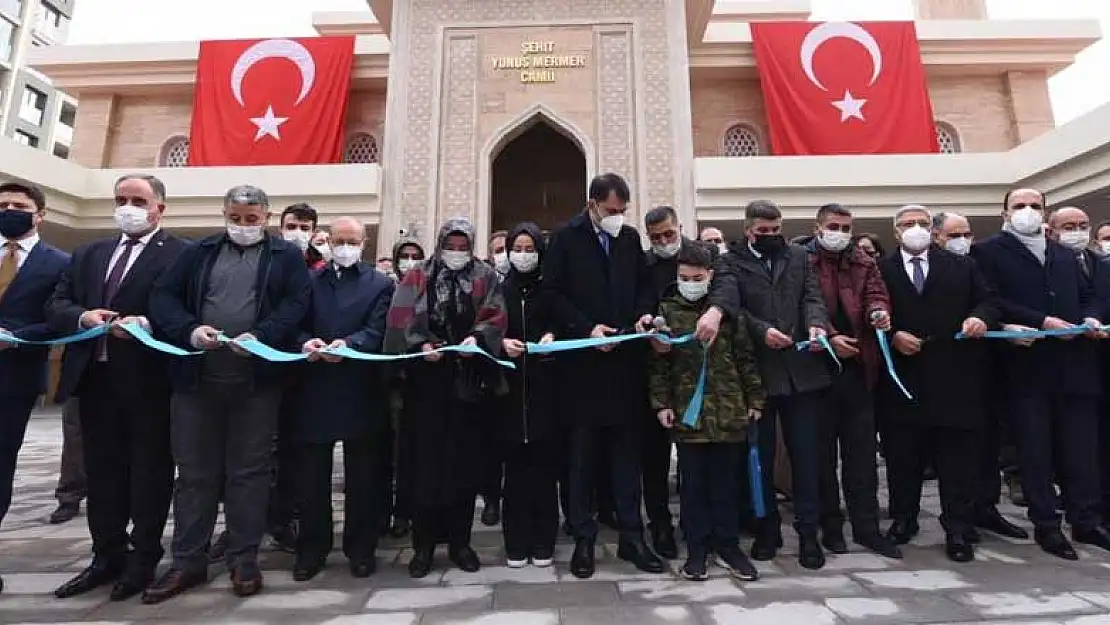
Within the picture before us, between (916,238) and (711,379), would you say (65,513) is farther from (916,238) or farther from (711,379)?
(916,238)

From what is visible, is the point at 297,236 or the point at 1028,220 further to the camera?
the point at 297,236

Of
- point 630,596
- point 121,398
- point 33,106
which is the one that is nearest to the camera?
point 630,596

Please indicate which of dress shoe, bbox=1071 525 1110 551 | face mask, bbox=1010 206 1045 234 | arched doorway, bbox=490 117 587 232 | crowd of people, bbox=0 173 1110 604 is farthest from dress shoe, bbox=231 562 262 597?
arched doorway, bbox=490 117 587 232

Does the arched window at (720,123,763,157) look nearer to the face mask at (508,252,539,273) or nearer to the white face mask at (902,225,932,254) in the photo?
the white face mask at (902,225,932,254)

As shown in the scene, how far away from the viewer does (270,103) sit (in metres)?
11.2

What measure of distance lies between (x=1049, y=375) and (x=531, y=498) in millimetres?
2993

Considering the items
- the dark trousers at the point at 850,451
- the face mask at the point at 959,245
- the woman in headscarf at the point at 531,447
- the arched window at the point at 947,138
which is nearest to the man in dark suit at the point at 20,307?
the woman in headscarf at the point at 531,447

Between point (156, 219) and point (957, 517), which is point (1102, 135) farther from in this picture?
point (156, 219)

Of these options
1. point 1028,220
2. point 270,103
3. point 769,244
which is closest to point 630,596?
point 769,244

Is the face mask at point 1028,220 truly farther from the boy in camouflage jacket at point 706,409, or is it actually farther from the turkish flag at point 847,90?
the turkish flag at point 847,90

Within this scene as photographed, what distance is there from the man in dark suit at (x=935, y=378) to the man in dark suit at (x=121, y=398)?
12.8 feet

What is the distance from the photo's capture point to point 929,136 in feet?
34.9

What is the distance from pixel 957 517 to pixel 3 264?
17.4 feet

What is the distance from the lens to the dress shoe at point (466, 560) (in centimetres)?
298
